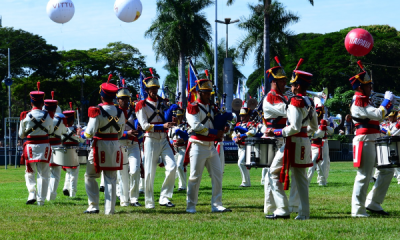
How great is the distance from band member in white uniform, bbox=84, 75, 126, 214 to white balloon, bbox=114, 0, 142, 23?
12.6 metres

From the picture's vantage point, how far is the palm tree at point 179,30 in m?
47.6

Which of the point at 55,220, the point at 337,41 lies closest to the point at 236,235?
the point at 55,220

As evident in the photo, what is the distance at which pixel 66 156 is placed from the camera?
13.9 metres

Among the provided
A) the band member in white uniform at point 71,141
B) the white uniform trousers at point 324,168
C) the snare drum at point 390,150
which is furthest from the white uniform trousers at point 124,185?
→ the white uniform trousers at point 324,168

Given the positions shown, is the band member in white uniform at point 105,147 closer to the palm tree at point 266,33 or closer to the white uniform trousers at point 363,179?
the white uniform trousers at point 363,179

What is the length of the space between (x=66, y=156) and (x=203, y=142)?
478 centimetres

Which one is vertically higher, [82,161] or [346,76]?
[346,76]

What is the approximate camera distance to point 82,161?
14820 millimetres

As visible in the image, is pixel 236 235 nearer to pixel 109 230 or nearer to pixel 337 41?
pixel 109 230

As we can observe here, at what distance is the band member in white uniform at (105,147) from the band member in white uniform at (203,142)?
53.1 inches

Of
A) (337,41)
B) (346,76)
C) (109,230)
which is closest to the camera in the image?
(109,230)

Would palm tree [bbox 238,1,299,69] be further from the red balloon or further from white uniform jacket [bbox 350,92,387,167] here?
white uniform jacket [bbox 350,92,387,167]

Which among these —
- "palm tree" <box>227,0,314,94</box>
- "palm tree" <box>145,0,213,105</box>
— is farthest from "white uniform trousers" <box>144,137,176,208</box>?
"palm tree" <box>145,0,213,105</box>

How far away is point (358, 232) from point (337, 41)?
66719 millimetres
